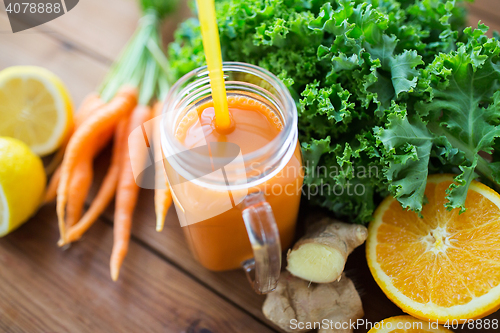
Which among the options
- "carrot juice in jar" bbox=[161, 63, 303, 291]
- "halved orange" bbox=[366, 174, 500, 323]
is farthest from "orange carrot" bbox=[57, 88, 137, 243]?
"halved orange" bbox=[366, 174, 500, 323]

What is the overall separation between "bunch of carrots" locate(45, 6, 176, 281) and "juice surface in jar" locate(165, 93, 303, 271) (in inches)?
8.4

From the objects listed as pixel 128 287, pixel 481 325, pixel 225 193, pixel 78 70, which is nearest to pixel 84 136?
pixel 78 70

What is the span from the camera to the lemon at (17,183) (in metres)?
0.98

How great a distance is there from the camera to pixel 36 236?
42.8 inches

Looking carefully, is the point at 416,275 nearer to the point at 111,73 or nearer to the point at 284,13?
the point at 284,13

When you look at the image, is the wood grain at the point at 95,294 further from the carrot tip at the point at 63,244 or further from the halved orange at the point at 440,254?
the halved orange at the point at 440,254

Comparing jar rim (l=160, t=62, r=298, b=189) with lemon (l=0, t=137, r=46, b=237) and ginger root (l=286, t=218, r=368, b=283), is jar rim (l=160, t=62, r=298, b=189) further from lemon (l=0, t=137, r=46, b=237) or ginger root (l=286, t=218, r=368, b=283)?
lemon (l=0, t=137, r=46, b=237)

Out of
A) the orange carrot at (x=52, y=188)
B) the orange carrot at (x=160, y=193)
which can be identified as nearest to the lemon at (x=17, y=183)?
the orange carrot at (x=52, y=188)

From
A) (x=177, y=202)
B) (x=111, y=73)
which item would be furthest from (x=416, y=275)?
(x=111, y=73)

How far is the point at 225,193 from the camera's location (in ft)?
2.40

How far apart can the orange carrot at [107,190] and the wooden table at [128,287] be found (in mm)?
32

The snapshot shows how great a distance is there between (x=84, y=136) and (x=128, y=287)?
0.45m

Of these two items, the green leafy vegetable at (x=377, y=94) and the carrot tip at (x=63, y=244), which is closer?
the green leafy vegetable at (x=377, y=94)

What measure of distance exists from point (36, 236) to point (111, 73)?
0.56 m
